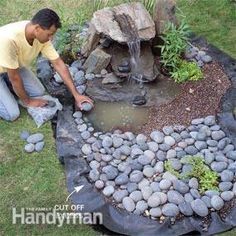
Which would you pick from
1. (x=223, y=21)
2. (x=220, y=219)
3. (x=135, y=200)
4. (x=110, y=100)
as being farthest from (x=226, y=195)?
(x=223, y=21)

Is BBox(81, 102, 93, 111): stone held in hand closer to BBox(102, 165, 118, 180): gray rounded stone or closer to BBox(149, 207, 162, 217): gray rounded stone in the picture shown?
BBox(102, 165, 118, 180): gray rounded stone

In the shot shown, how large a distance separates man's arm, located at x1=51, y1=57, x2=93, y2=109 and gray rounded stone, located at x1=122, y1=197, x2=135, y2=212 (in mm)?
1081

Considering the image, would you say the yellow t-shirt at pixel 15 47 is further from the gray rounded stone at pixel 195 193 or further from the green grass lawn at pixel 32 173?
the gray rounded stone at pixel 195 193

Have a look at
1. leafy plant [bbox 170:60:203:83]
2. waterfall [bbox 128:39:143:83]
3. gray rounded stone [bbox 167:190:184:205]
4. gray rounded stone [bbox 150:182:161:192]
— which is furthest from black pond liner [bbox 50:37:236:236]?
waterfall [bbox 128:39:143:83]

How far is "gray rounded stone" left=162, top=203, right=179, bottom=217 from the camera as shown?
318cm

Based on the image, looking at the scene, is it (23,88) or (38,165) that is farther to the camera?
(23,88)

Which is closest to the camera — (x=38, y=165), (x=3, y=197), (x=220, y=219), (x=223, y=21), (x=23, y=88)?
(x=220, y=219)

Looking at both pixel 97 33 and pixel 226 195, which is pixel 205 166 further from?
pixel 97 33

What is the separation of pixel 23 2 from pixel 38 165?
2618mm

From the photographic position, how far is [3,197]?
3.40 meters

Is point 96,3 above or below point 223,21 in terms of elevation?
above

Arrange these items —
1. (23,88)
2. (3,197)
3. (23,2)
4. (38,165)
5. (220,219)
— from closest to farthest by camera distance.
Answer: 1. (220,219)
2. (3,197)
3. (38,165)
4. (23,88)
5. (23,2)

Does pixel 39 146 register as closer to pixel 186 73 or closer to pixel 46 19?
pixel 46 19

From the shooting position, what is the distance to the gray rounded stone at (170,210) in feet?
10.4
